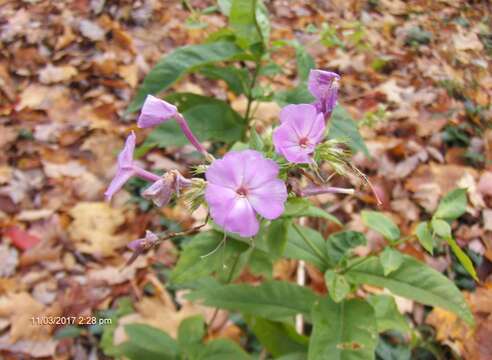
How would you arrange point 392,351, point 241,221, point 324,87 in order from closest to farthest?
point 241,221
point 324,87
point 392,351

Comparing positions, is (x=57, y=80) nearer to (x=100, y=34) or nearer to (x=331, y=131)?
(x=100, y=34)

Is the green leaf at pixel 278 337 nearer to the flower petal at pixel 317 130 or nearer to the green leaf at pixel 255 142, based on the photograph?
the green leaf at pixel 255 142

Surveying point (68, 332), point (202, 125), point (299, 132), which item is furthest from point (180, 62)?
point (68, 332)

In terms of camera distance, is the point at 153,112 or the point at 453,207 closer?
the point at 153,112

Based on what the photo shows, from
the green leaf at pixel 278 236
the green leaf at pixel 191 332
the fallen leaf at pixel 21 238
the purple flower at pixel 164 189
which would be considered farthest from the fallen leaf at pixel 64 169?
the purple flower at pixel 164 189

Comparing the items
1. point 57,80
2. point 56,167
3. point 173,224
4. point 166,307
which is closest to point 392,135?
point 173,224

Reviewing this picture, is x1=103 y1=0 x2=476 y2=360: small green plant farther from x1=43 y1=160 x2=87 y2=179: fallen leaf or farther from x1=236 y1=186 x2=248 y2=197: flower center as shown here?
x1=43 y1=160 x2=87 y2=179: fallen leaf

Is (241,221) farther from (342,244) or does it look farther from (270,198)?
(342,244)
